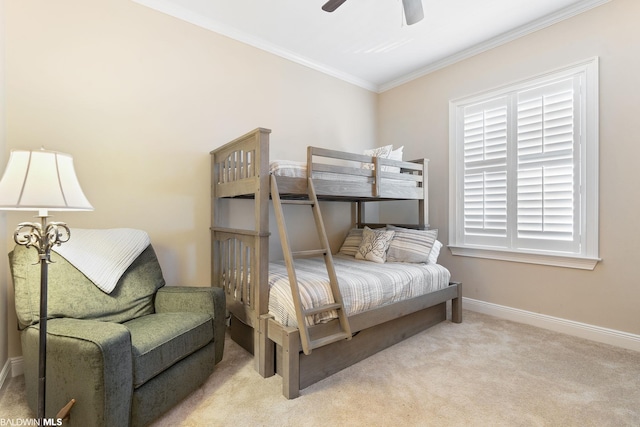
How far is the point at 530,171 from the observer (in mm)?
2809

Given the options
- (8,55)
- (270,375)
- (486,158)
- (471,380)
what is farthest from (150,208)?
(486,158)

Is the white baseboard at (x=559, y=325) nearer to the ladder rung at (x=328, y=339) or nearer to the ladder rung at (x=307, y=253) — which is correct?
the ladder rung at (x=328, y=339)

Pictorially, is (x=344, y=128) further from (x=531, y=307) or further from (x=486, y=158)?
(x=531, y=307)

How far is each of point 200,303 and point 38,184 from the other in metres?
1.04

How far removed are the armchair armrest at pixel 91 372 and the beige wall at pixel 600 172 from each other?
3.14 metres

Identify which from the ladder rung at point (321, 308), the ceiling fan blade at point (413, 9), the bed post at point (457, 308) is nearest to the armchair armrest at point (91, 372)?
the ladder rung at point (321, 308)

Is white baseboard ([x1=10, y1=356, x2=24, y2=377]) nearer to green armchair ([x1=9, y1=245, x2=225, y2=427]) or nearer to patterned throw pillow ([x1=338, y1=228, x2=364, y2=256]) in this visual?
green armchair ([x1=9, y1=245, x2=225, y2=427])

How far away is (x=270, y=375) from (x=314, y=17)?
2834 mm

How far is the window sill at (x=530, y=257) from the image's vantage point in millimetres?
2541

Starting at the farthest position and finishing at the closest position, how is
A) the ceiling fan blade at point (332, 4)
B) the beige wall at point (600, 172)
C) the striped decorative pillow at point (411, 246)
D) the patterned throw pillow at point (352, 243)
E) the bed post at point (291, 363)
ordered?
the patterned throw pillow at point (352, 243) → the striped decorative pillow at point (411, 246) → the beige wall at point (600, 172) → the ceiling fan blade at point (332, 4) → the bed post at point (291, 363)

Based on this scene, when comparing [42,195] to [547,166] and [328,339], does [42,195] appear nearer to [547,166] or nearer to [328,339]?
[328,339]

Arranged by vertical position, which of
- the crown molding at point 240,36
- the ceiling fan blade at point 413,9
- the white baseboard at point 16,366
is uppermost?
the crown molding at point 240,36

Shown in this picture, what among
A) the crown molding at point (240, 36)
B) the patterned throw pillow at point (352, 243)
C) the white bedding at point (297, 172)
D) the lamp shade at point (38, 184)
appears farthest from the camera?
the patterned throw pillow at point (352, 243)

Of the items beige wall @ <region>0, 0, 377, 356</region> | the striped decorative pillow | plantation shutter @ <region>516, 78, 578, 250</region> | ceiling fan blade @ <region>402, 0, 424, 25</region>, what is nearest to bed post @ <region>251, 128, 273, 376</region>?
beige wall @ <region>0, 0, 377, 356</region>
